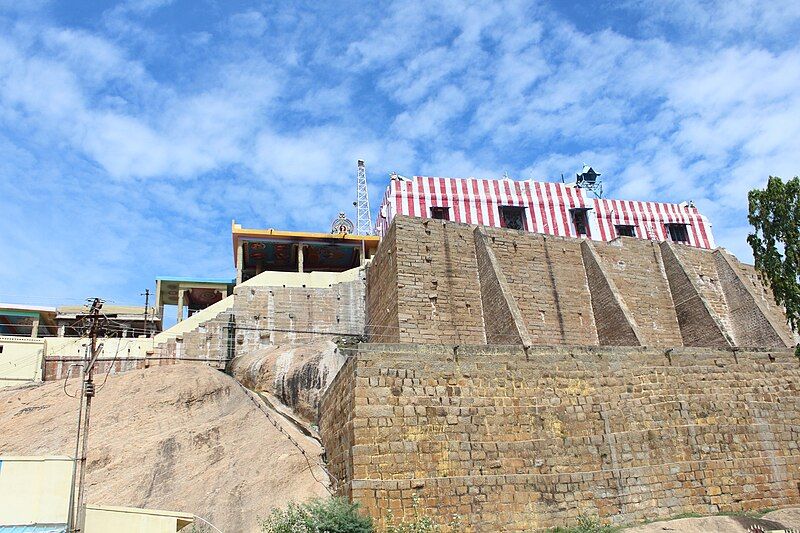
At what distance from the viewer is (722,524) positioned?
16000mm

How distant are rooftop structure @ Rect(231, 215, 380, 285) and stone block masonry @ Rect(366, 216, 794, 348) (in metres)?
Result: 7.25

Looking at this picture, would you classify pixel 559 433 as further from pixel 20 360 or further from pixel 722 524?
pixel 20 360

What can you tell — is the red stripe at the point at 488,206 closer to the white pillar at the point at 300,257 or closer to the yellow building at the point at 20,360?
the white pillar at the point at 300,257

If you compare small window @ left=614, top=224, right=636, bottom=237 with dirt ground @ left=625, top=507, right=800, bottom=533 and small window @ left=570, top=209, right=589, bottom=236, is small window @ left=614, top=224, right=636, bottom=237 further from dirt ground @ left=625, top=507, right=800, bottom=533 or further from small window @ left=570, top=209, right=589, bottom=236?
dirt ground @ left=625, top=507, right=800, bottom=533

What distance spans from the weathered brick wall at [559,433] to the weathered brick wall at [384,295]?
16.3 ft

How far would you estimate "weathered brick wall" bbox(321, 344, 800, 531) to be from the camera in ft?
49.9

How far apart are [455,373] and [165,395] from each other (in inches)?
460

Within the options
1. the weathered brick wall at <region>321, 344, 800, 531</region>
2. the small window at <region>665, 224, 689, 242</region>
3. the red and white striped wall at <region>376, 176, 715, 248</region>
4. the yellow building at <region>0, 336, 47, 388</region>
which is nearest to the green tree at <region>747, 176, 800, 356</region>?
the weathered brick wall at <region>321, 344, 800, 531</region>

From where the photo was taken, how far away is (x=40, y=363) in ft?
85.9

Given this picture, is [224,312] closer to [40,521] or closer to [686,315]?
[40,521]

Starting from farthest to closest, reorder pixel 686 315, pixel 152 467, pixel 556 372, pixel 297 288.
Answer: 1. pixel 297 288
2. pixel 686 315
3. pixel 152 467
4. pixel 556 372

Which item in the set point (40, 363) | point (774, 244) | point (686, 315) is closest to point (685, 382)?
point (774, 244)

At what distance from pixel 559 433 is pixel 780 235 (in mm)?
8174

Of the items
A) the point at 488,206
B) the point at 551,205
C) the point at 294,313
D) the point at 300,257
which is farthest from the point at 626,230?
the point at 294,313
